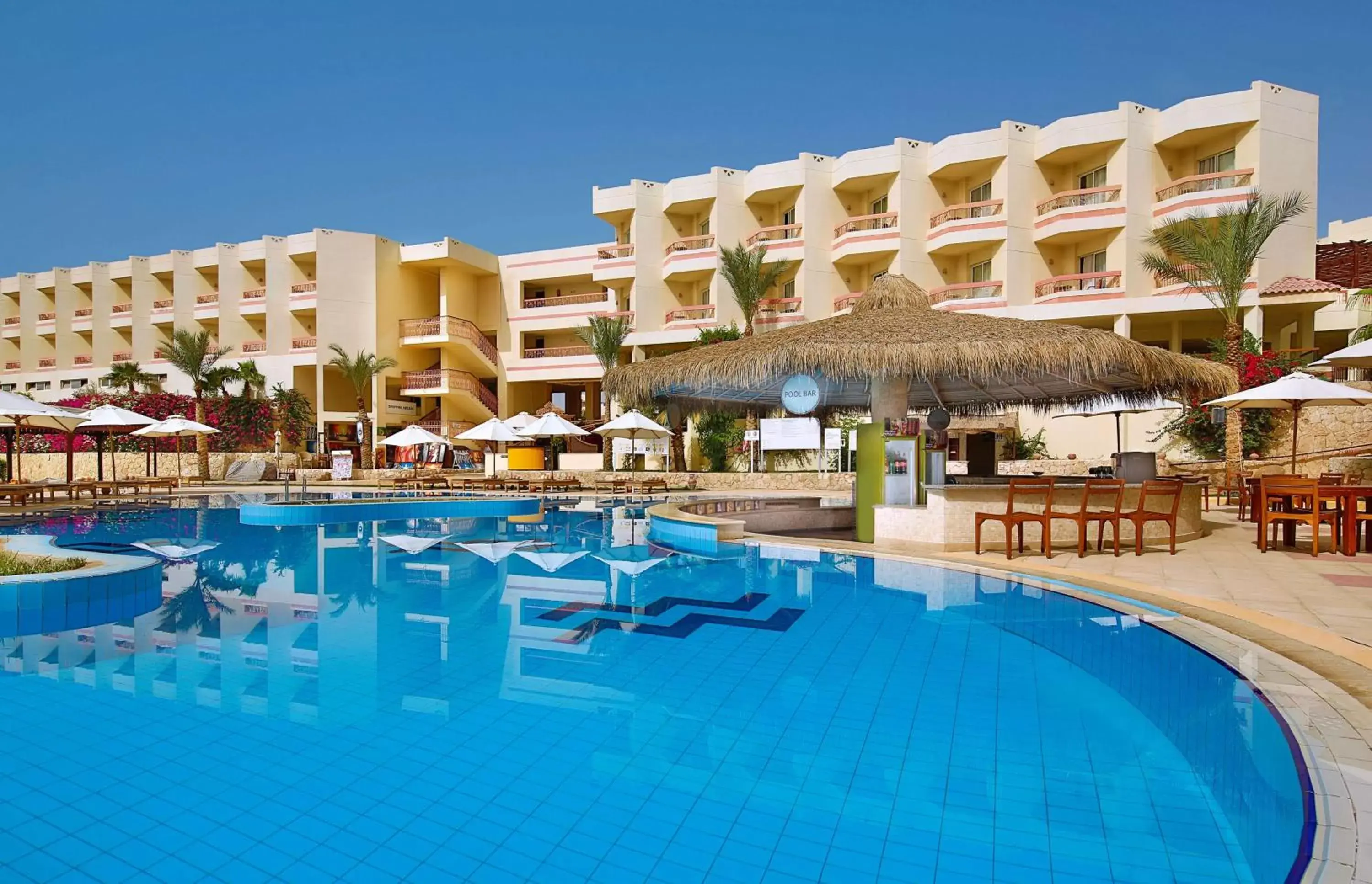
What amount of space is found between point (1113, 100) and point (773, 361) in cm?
2275

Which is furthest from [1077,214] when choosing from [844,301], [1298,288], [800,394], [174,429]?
[174,429]

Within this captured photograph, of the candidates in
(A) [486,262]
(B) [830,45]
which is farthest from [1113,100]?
(A) [486,262]

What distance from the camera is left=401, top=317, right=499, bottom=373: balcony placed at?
33.7 m

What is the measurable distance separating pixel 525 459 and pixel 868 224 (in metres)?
15.3

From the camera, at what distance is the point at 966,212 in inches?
1099

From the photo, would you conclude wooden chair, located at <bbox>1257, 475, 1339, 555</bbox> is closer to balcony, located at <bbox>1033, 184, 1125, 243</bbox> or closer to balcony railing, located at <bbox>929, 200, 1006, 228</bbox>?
balcony, located at <bbox>1033, 184, 1125, 243</bbox>

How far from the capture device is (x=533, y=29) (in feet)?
71.6

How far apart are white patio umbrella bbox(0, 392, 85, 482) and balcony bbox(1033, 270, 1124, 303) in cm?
2794

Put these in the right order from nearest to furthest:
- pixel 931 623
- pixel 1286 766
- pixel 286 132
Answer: pixel 1286 766 < pixel 931 623 < pixel 286 132

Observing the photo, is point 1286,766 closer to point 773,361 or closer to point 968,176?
point 773,361

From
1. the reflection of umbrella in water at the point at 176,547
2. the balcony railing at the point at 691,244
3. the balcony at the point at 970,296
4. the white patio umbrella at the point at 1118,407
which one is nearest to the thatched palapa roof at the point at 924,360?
the white patio umbrella at the point at 1118,407

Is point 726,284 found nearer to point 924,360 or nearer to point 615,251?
point 615,251

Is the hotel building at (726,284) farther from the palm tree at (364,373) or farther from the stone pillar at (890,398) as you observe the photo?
the stone pillar at (890,398)

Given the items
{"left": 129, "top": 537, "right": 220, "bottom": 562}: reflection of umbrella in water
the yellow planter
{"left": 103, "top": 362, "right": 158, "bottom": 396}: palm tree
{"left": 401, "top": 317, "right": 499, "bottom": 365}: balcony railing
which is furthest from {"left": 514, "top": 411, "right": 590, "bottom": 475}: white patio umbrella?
{"left": 103, "top": 362, "right": 158, "bottom": 396}: palm tree
